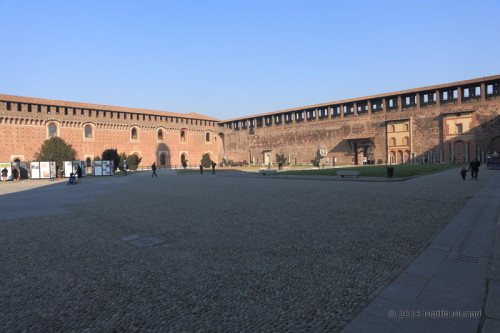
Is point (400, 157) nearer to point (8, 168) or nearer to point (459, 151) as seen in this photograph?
point (459, 151)

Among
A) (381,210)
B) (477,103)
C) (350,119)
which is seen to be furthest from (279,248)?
(350,119)

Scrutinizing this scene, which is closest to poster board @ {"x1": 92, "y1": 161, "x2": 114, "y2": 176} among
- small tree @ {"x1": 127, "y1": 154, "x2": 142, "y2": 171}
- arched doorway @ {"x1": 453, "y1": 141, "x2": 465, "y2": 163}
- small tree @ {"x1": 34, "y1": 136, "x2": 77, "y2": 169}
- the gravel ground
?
small tree @ {"x1": 34, "y1": 136, "x2": 77, "y2": 169}

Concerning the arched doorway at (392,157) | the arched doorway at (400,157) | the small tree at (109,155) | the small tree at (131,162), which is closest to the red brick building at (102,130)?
the small tree at (131,162)

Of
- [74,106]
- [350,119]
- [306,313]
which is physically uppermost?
[74,106]

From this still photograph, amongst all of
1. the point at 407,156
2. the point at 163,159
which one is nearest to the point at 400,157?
the point at 407,156

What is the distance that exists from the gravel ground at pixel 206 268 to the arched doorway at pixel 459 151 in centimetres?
2667

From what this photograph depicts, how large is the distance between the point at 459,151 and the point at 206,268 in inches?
1264

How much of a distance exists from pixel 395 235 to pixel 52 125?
127 feet

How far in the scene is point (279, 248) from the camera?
385 centimetres

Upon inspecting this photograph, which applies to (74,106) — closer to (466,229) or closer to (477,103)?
(466,229)

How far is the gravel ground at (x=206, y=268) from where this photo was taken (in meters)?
2.21

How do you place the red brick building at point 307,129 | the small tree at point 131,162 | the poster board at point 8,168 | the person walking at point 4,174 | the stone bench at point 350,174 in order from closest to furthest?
the stone bench at point 350,174 < the person walking at point 4,174 < the poster board at point 8,168 < the red brick building at point 307,129 < the small tree at point 131,162

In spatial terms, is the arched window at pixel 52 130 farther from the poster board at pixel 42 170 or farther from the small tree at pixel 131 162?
the poster board at pixel 42 170

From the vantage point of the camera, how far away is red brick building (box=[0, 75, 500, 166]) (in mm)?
28031
